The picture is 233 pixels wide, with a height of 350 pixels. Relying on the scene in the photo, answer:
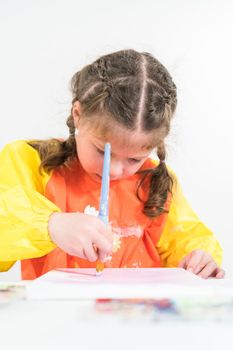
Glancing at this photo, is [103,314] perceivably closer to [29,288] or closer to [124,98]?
[29,288]

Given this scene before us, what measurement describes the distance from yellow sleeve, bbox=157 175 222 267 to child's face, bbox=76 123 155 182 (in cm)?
17

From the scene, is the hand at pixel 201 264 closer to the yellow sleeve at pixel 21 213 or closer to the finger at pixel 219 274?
the finger at pixel 219 274

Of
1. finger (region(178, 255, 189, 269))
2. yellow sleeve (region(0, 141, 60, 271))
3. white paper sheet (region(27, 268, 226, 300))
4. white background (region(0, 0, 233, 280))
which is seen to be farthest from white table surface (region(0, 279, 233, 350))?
white background (region(0, 0, 233, 280))

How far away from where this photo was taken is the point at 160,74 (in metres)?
0.82

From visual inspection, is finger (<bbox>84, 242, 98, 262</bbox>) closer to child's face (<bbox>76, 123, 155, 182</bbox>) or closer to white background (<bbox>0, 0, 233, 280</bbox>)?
child's face (<bbox>76, 123, 155, 182</bbox>)

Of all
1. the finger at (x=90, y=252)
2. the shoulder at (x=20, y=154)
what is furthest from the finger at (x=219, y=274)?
the shoulder at (x=20, y=154)

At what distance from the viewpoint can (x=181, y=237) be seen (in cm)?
92

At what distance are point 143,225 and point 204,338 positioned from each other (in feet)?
1.83

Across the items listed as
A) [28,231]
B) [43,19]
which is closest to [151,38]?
[43,19]

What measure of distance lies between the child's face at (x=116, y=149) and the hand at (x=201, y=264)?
164 mm

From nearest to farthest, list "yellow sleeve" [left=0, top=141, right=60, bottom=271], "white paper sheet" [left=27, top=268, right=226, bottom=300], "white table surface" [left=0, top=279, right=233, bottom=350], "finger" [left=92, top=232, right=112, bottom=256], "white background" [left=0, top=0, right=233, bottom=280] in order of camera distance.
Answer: "white table surface" [left=0, top=279, right=233, bottom=350], "white paper sheet" [left=27, top=268, right=226, bottom=300], "finger" [left=92, top=232, right=112, bottom=256], "yellow sleeve" [left=0, top=141, right=60, bottom=271], "white background" [left=0, top=0, right=233, bottom=280]

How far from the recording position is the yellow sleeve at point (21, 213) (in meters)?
0.73

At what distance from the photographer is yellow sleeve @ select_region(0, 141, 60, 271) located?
733 mm

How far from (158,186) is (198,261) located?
16 centimetres
